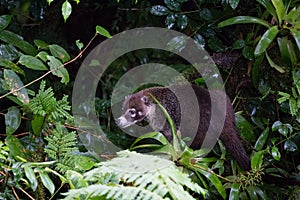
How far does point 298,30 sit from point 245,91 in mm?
488

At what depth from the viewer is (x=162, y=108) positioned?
2.14m

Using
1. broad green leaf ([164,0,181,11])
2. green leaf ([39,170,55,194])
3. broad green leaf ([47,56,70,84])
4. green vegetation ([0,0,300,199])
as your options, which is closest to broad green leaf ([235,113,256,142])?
green vegetation ([0,0,300,199])

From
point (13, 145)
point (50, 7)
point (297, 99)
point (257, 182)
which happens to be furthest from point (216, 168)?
point (50, 7)

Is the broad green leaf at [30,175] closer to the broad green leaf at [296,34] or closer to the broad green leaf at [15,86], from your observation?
the broad green leaf at [15,86]

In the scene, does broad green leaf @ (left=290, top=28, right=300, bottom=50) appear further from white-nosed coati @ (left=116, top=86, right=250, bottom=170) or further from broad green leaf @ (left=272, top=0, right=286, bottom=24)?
white-nosed coati @ (left=116, top=86, right=250, bottom=170)

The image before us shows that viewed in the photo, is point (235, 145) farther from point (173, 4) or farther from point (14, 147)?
point (14, 147)

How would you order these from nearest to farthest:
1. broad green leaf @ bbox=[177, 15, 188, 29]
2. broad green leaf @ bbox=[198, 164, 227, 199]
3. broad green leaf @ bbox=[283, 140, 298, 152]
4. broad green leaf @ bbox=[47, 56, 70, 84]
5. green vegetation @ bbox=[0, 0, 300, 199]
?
green vegetation @ bbox=[0, 0, 300, 199], broad green leaf @ bbox=[47, 56, 70, 84], broad green leaf @ bbox=[198, 164, 227, 199], broad green leaf @ bbox=[283, 140, 298, 152], broad green leaf @ bbox=[177, 15, 188, 29]

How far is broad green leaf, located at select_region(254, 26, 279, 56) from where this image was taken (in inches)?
92.0

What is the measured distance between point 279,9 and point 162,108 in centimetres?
77

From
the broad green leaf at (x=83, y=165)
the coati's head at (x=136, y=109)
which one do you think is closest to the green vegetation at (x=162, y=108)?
the broad green leaf at (x=83, y=165)

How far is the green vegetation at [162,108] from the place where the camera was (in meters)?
1.80

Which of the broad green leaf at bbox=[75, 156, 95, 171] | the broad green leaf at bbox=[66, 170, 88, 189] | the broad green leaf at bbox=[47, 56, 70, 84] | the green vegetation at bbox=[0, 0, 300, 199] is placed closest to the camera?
the broad green leaf at bbox=[66, 170, 88, 189]

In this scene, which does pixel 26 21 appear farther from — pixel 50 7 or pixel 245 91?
pixel 245 91

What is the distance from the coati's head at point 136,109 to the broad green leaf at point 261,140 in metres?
0.62
